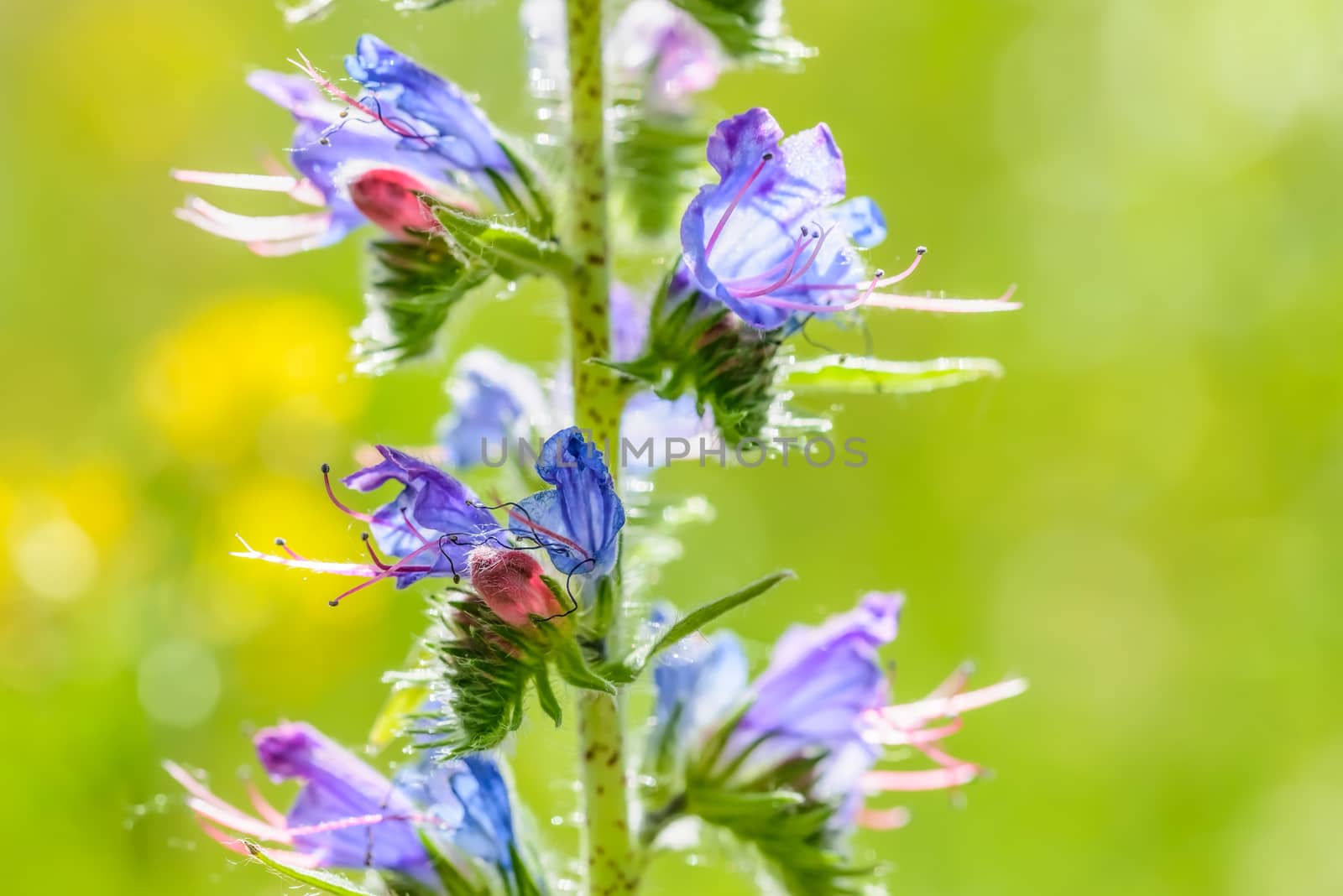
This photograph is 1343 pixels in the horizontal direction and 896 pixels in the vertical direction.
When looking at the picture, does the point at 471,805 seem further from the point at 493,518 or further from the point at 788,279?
the point at 788,279

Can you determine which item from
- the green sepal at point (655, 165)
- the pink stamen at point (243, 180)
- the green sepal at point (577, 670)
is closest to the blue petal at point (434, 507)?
the green sepal at point (577, 670)

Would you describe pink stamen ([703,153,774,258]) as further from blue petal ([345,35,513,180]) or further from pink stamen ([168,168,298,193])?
pink stamen ([168,168,298,193])

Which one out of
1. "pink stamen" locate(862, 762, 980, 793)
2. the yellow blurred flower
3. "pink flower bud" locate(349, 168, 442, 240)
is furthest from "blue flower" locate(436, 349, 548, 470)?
the yellow blurred flower

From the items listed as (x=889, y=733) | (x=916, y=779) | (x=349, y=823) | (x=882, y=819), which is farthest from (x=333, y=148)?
(x=882, y=819)

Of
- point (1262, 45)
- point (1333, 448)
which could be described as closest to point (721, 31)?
point (1333, 448)

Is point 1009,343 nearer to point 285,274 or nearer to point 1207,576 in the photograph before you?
point 1207,576

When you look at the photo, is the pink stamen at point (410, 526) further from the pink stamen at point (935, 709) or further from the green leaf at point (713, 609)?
the pink stamen at point (935, 709)

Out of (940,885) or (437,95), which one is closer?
(437,95)
